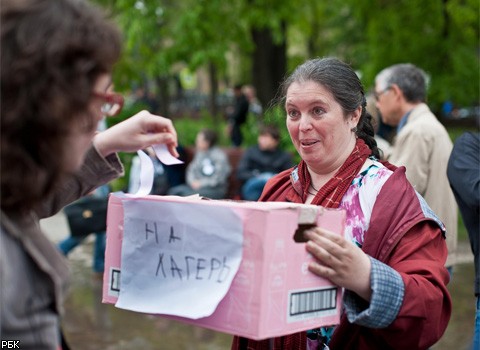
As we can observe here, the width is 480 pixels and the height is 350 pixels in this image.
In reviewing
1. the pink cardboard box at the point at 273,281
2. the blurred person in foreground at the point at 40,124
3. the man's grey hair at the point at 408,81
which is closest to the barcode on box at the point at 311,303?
the pink cardboard box at the point at 273,281

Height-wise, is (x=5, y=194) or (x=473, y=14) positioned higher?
(x=473, y=14)

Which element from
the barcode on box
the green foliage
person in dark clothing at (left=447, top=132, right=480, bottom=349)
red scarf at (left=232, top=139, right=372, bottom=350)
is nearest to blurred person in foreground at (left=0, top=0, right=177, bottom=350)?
the barcode on box

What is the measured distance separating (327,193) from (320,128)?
0.80ft

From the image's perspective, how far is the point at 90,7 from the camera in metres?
1.52

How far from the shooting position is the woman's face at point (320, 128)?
2539 millimetres

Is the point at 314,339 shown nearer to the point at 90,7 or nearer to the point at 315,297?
the point at 315,297

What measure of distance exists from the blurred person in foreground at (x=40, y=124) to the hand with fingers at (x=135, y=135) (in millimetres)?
513

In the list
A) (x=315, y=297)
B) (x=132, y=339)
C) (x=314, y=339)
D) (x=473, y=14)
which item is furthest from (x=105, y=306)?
(x=473, y=14)

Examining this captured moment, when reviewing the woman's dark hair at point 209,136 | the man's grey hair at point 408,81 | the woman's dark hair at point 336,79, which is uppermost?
the man's grey hair at point 408,81

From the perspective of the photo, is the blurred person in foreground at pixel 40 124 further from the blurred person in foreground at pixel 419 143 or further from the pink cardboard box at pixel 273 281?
the blurred person in foreground at pixel 419 143

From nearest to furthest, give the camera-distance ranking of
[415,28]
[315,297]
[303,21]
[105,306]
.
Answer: [315,297], [105,306], [415,28], [303,21]

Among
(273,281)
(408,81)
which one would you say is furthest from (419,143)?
(273,281)

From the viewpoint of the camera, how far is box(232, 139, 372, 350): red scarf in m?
2.28

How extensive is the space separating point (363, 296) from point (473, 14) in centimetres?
841
